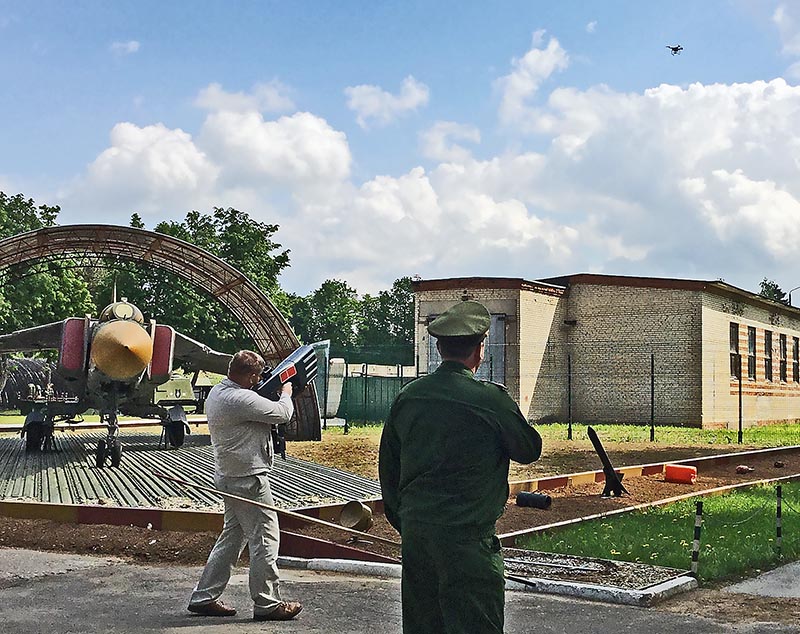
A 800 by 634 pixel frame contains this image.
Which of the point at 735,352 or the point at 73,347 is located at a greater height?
the point at 735,352

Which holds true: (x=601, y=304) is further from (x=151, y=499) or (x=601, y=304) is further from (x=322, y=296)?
(x=322, y=296)

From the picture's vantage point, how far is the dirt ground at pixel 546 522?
7.83 metres

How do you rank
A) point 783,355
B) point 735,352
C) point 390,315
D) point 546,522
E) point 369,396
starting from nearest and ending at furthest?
1. point 546,522
2. point 369,396
3. point 735,352
4. point 783,355
5. point 390,315

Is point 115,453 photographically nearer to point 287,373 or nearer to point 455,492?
point 287,373

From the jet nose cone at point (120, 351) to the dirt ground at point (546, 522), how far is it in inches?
159

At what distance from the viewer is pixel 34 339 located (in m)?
21.5

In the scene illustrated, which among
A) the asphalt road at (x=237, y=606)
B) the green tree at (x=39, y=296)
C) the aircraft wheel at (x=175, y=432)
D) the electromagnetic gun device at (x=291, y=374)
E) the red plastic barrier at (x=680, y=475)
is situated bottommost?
the asphalt road at (x=237, y=606)

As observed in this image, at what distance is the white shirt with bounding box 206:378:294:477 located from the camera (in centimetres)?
717

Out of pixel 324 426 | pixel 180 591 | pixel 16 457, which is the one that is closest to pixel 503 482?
pixel 180 591

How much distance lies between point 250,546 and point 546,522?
5.22 meters

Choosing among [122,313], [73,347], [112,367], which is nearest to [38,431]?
[73,347]

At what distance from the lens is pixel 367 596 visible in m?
7.90

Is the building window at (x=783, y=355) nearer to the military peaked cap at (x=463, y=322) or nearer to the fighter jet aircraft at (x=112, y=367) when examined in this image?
the fighter jet aircraft at (x=112, y=367)

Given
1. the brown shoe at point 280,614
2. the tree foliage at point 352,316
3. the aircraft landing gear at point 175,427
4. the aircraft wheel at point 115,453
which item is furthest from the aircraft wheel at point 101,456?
the tree foliage at point 352,316
